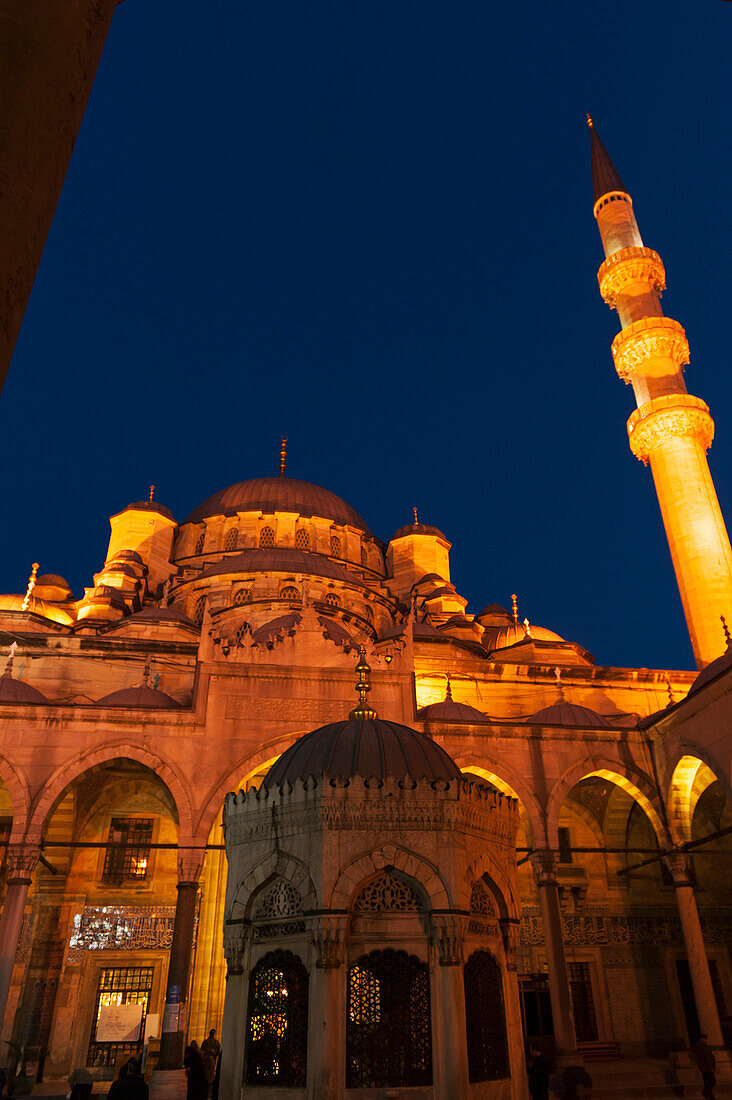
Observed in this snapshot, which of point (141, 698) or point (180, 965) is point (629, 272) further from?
point (180, 965)

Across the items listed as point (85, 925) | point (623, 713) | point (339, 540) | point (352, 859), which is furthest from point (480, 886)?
point (339, 540)

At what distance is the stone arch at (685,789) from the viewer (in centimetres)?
1609

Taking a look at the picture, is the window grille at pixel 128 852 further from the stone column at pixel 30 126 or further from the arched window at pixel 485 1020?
the stone column at pixel 30 126

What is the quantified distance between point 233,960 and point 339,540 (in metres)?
25.8

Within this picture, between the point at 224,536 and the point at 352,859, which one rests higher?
the point at 224,536

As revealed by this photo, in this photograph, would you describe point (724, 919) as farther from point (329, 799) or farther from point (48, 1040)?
point (329, 799)

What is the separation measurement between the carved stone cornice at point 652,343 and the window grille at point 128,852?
1936 centimetres

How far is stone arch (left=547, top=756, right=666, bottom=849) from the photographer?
16172 mm

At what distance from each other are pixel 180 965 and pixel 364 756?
9109 millimetres

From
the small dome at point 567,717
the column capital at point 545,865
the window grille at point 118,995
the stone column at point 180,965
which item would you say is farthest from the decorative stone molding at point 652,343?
the window grille at point 118,995

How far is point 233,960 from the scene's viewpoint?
6.43 meters

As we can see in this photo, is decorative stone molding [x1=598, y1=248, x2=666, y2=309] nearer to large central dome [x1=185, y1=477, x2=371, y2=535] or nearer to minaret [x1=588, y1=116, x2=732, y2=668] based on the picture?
minaret [x1=588, y1=116, x2=732, y2=668]

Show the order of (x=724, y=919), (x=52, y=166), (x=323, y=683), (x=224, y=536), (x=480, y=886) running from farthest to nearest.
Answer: (x=224, y=536) < (x=724, y=919) < (x=323, y=683) < (x=480, y=886) < (x=52, y=166)

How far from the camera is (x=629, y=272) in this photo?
1035 inches
